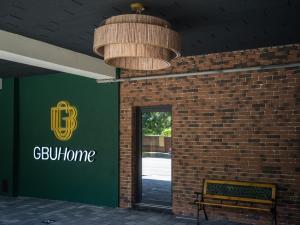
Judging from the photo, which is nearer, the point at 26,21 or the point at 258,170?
the point at 26,21

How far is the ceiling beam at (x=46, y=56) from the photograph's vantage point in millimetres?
5469

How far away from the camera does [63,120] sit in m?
8.67

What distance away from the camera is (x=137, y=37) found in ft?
12.3

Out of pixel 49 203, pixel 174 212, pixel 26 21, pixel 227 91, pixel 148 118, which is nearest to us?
pixel 26 21

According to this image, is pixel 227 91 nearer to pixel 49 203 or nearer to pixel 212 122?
pixel 212 122

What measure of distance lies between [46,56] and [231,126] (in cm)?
335

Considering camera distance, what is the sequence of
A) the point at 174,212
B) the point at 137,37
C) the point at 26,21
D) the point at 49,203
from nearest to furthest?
the point at 137,37 → the point at 26,21 → the point at 174,212 → the point at 49,203

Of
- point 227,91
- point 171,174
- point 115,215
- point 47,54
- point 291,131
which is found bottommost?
point 115,215

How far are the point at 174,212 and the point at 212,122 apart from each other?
6.10 feet

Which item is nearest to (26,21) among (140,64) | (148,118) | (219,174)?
(140,64)

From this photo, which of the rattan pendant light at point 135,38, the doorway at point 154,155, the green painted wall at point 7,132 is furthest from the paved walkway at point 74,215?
the rattan pendant light at point 135,38

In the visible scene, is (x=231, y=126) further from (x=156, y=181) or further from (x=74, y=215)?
(x=74, y=215)

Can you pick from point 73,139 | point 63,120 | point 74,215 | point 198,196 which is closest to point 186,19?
point 198,196

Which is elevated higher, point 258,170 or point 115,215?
point 258,170
